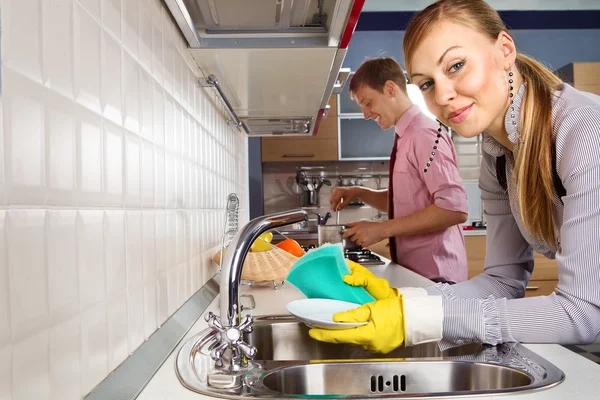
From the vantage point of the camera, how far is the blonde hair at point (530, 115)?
95 centimetres

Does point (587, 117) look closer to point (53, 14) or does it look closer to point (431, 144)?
point (53, 14)

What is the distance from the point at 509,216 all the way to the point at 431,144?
2.80 feet

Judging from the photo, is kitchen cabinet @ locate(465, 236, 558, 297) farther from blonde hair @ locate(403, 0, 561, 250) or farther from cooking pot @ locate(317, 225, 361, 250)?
blonde hair @ locate(403, 0, 561, 250)

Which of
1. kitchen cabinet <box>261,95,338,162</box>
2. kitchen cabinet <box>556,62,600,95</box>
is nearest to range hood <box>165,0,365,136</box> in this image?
kitchen cabinet <box>261,95,338,162</box>

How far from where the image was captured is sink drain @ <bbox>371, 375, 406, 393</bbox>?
2.86 feet

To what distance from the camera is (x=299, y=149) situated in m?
4.22

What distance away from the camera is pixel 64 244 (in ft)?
1.72

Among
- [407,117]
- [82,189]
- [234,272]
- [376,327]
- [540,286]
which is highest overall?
[407,117]

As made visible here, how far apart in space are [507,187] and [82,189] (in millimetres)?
944

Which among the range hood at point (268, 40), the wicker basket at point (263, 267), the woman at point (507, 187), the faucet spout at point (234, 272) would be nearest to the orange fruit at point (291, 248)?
the wicker basket at point (263, 267)

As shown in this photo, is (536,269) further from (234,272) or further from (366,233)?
(234,272)

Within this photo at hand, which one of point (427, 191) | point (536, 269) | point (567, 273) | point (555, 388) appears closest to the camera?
point (555, 388)

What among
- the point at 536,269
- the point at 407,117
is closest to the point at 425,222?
the point at 407,117

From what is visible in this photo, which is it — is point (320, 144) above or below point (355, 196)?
above
